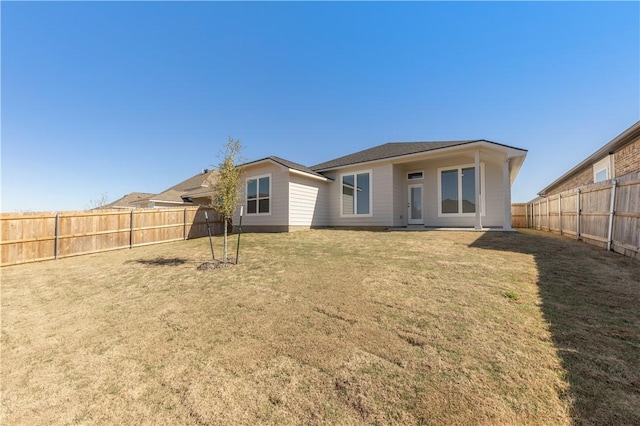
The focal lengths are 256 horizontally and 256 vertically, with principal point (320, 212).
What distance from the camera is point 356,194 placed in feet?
45.7

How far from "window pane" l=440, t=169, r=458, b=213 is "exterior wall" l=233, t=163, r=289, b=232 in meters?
7.74

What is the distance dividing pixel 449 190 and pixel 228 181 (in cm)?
1032

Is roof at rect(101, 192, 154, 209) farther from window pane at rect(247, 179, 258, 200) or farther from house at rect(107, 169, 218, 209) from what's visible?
window pane at rect(247, 179, 258, 200)

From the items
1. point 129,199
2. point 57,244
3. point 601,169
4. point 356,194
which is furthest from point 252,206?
point 129,199

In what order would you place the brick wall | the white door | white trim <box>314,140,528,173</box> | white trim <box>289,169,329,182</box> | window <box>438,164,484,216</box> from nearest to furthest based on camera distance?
white trim <box>314,140,528,173</box>, window <box>438,164,484,216</box>, white trim <box>289,169,329,182</box>, the white door, the brick wall

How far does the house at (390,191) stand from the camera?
11.8 meters

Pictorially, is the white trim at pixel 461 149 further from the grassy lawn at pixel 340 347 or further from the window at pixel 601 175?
the window at pixel 601 175

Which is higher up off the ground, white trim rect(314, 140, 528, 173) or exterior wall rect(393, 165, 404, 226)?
white trim rect(314, 140, 528, 173)

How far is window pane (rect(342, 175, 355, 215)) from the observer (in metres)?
14.1

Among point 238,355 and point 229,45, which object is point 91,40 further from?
A: point 238,355

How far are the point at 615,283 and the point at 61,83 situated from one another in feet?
70.9

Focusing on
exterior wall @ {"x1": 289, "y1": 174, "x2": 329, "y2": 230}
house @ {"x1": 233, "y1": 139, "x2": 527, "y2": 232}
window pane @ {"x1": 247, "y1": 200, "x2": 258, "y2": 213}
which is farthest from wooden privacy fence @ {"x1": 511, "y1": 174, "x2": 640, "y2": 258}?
window pane @ {"x1": 247, "y1": 200, "x2": 258, "y2": 213}

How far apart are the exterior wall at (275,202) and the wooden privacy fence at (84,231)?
11.5ft

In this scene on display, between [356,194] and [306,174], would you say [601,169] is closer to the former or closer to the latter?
[356,194]
